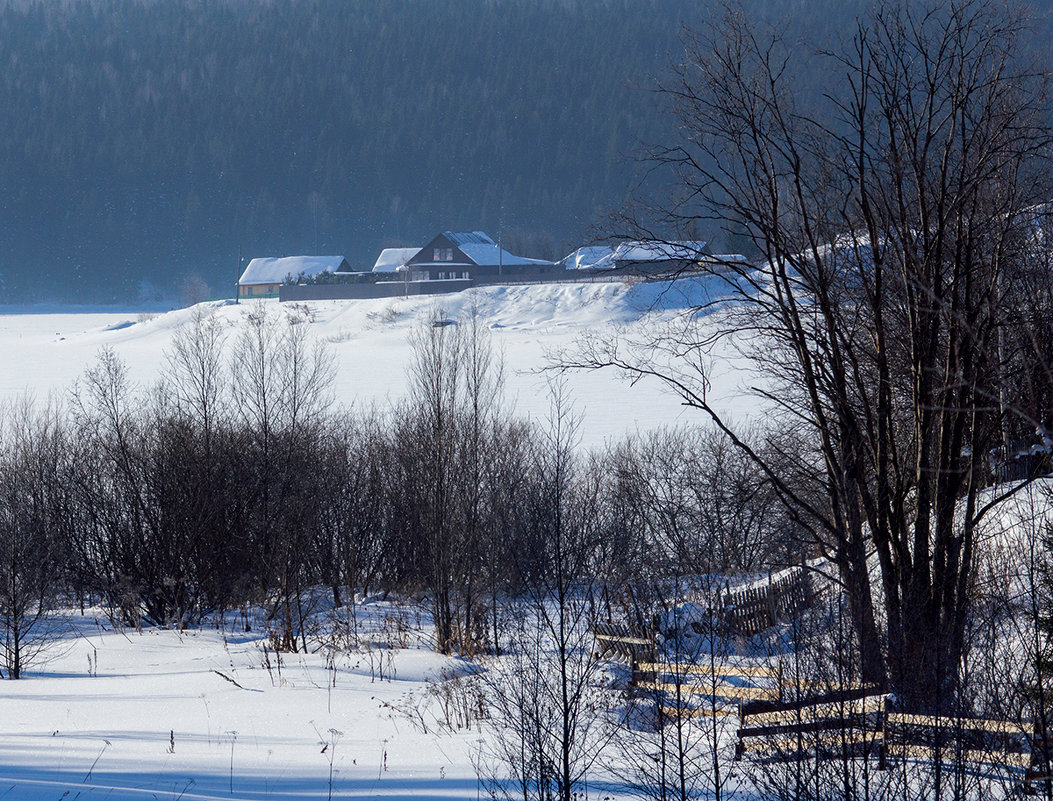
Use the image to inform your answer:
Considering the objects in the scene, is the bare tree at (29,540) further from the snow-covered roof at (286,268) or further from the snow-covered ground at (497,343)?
the snow-covered roof at (286,268)

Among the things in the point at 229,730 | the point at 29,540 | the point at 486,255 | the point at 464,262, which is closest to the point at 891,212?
the point at 229,730

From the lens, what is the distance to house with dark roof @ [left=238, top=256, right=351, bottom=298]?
119 metres

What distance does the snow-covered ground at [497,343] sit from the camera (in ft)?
151

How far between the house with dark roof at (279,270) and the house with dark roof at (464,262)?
38.8 feet

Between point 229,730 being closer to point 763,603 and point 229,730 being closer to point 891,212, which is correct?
point 891,212

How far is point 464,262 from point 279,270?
28181 millimetres

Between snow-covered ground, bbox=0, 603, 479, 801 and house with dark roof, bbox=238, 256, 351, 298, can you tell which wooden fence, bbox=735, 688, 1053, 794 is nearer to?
snow-covered ground, bbox=0, 603, 479, 801

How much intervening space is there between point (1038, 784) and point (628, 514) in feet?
74.3

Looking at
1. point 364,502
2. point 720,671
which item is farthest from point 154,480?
point 720,671

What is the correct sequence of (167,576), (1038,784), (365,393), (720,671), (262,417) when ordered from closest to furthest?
1. (1038,784)
2. (720,671)
3. (167,576)
4. (262,417)
5. (365,393)

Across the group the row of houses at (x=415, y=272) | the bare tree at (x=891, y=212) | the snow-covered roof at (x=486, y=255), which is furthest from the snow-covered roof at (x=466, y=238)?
the bare tree at (x=891, y=212)

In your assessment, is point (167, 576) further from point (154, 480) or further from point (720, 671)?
point (720, 671)

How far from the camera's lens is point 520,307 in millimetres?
76438

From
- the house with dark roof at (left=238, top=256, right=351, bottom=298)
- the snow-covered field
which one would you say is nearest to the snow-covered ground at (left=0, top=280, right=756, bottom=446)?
the snow-covered field
